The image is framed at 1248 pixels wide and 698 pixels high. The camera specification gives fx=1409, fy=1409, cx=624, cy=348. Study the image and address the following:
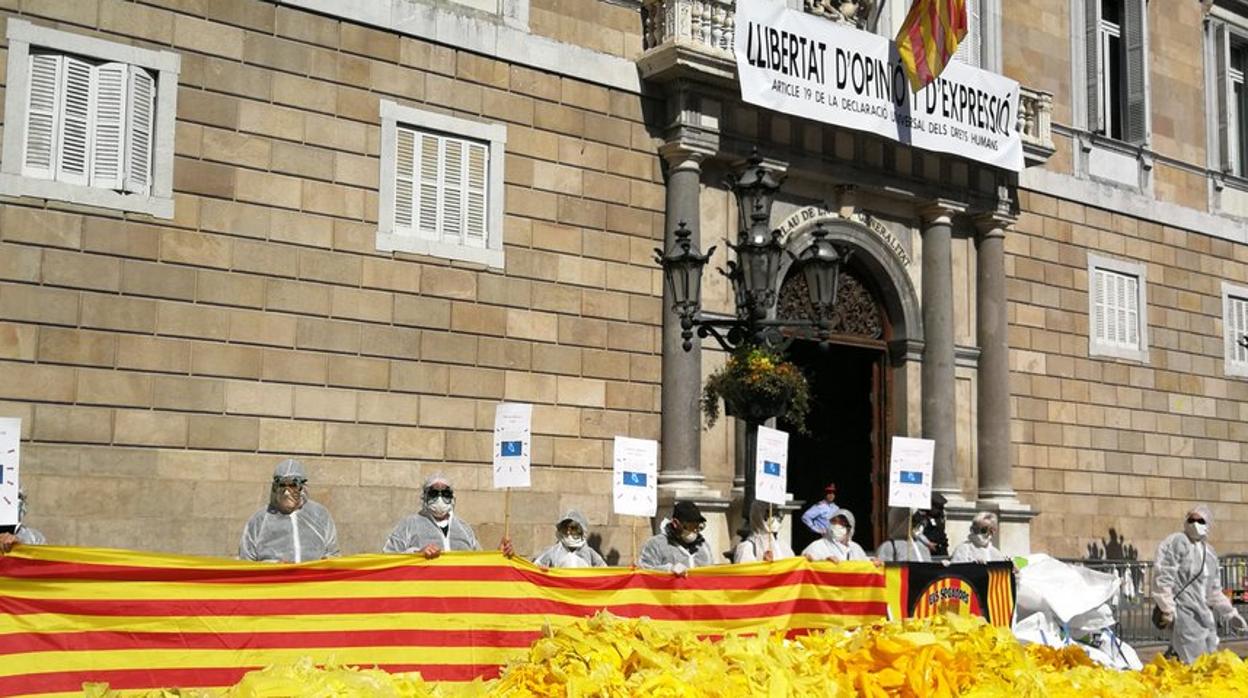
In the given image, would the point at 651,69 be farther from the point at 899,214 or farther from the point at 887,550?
the point at 887,550

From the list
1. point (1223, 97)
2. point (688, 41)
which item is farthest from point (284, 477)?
point (1223, 97)

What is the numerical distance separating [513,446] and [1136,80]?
1568cm

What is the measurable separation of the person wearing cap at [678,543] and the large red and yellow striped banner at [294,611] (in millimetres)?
Answer: 1635

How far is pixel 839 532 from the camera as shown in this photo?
13930 mm

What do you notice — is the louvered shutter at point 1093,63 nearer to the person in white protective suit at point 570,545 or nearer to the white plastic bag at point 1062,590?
the white plastic bag at point 1062,590

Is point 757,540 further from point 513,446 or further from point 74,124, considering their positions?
point 74,124

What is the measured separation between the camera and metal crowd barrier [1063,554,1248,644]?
1688 cm

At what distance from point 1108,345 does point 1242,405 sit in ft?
12.5

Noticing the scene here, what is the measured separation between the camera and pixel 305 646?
7.86 m

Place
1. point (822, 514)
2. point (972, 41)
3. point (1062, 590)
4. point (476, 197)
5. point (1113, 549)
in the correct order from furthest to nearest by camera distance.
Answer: point (1113, 549) < point (972, 41) < point (822, 514) < point (476, 197) < point (1062, 590)

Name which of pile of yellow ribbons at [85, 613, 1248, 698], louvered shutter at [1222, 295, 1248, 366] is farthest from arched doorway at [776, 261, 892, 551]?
pile of yellow ribbons at [85, 613, 1248, 698]

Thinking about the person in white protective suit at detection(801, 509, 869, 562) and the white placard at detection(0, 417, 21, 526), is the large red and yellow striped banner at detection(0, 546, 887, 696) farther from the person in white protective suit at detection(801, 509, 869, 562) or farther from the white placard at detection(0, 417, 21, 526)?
the person in white protective suit at detection(801, 509, 869, 562)

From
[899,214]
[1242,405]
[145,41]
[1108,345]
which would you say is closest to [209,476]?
[145,41]

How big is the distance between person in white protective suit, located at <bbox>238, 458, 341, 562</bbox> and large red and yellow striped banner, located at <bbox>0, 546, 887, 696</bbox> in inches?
68.0
